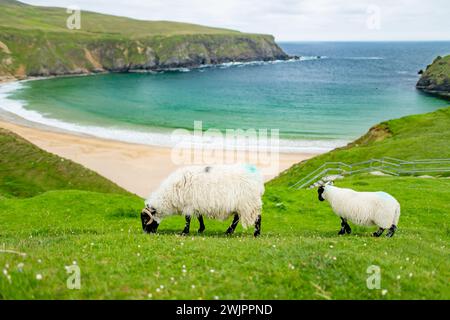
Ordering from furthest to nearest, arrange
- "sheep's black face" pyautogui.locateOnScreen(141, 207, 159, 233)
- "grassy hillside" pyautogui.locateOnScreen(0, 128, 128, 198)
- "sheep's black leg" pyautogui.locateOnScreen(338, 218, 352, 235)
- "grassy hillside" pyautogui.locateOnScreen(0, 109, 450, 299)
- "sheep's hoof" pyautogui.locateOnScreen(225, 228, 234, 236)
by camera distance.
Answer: "grassy hillside" pyautogui.locateOnScreen(0, 128, 128, 198)
"sheep's black leg" pyautogui.locateOnScreen(338, 218, 352, 235)
"sheep's black face" pyautogui.locateOnScreen(141, 207, 159, 233)
"sheep's hoof" pyautogui.locateOnScreen(225, 228, 234, 236)
"grassy hillside" pyautogui.locateOnScreen(0, 109, 450, 299)

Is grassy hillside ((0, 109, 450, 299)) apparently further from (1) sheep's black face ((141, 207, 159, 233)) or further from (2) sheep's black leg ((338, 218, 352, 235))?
(2) sheep's black leg ((338, 218, 352, 235))

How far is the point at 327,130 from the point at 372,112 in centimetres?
2863

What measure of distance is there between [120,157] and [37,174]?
26.5m

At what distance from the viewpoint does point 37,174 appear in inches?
1396

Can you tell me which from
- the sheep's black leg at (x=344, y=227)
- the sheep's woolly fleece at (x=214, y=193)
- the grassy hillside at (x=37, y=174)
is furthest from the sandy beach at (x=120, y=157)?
the sheep's black leg at (x=344, y=227)

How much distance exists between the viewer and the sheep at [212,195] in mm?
15602

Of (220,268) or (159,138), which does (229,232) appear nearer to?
(220,268)

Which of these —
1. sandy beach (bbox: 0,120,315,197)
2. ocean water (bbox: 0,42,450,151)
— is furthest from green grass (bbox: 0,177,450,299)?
ocean water (bbox: 0,42,450,151)

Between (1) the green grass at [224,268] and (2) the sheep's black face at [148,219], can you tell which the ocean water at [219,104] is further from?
(1) the green grass at [224,268]

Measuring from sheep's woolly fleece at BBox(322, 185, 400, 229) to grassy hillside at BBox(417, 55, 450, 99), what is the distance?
13960 centimetres

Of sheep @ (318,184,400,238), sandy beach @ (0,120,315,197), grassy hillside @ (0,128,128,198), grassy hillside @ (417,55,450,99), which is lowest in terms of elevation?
sandy beach @ (0,120,315,197)

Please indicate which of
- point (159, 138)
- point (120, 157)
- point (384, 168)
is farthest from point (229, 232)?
point (159, 138)

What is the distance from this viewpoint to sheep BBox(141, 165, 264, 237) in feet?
51.2
